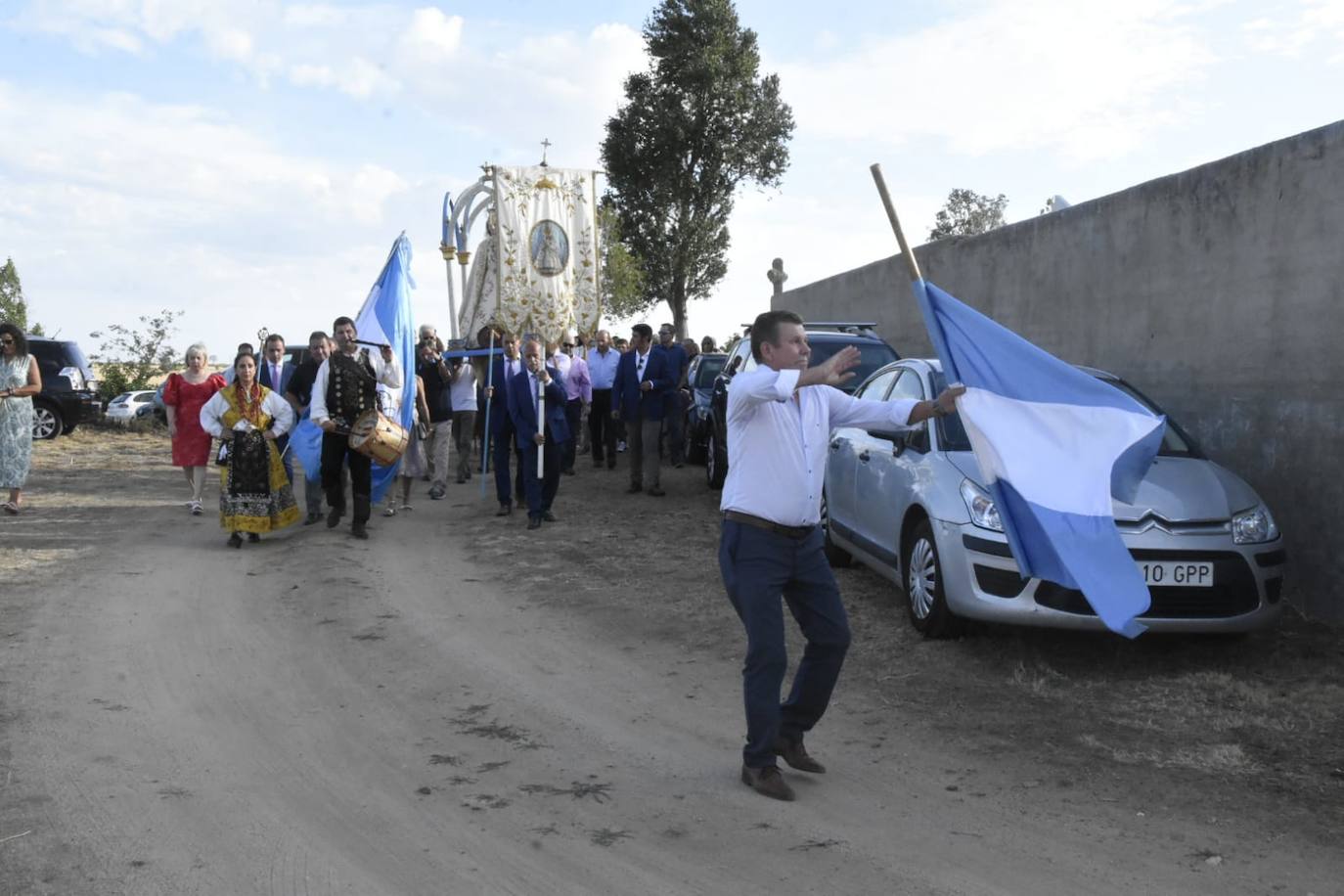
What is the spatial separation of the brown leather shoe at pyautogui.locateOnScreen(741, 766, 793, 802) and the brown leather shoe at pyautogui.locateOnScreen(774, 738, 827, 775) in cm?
18

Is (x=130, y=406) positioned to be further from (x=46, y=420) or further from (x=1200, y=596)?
(x=1200, y=596)

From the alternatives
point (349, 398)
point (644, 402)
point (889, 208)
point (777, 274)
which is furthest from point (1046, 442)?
point (777, 274)

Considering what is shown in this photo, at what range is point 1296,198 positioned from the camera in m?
7.80

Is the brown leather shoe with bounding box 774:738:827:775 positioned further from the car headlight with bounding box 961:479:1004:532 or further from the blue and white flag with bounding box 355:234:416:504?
the blue and white flag with bounding box 355:234:416:504

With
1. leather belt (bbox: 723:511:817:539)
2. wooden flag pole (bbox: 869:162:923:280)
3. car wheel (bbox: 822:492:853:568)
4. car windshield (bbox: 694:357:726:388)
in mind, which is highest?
wooden flag pole (bbox: 869:162:923:280)

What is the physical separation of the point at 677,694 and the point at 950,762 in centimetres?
163

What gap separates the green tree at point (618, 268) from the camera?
42406mm

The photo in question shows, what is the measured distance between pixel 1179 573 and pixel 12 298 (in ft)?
207

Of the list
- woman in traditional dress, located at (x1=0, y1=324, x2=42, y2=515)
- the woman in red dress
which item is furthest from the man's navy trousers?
woman in traditional dress, located at (x1=0, y1=324, x2=42, y2=515)

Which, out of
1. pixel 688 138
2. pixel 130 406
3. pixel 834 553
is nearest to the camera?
pixel 834 553

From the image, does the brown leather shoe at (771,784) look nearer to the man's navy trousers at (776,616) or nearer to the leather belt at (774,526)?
the man's navy trousers at (776,616)

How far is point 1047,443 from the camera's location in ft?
16.7

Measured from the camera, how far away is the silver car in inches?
251

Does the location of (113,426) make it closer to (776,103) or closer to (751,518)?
(751,518)
